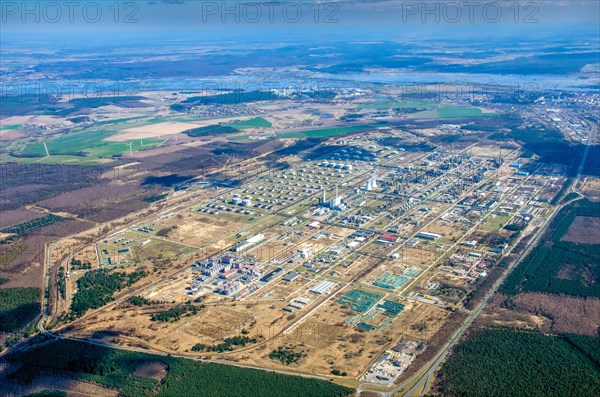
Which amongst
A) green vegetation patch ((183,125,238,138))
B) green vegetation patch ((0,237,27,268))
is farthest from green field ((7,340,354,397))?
green vegetation patch ((183,125,238,138))

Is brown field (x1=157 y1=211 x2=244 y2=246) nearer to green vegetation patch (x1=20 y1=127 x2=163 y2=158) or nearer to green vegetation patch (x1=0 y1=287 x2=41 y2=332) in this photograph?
green vegetation patch (x1=0 y1=287 x2=41 y2=332)

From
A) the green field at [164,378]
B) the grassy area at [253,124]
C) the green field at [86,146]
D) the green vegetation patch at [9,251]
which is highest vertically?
the grassy area at [253,124]

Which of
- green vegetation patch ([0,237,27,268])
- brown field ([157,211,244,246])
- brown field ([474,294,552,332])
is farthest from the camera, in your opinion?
brown field ([157,211,244,246])

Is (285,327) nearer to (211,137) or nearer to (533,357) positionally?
(533,357)

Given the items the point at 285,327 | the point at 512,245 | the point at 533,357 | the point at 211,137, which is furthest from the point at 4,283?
the point at 211,137

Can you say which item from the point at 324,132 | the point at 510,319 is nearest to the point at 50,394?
the point at 510,319

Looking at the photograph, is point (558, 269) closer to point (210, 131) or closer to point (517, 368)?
point (517, 368)

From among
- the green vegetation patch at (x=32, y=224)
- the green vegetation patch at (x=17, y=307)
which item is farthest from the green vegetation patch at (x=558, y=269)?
the green vegetation patch at (x=32, y=224)

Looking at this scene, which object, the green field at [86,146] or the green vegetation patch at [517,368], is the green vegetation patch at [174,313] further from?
the green field at [86,146]
